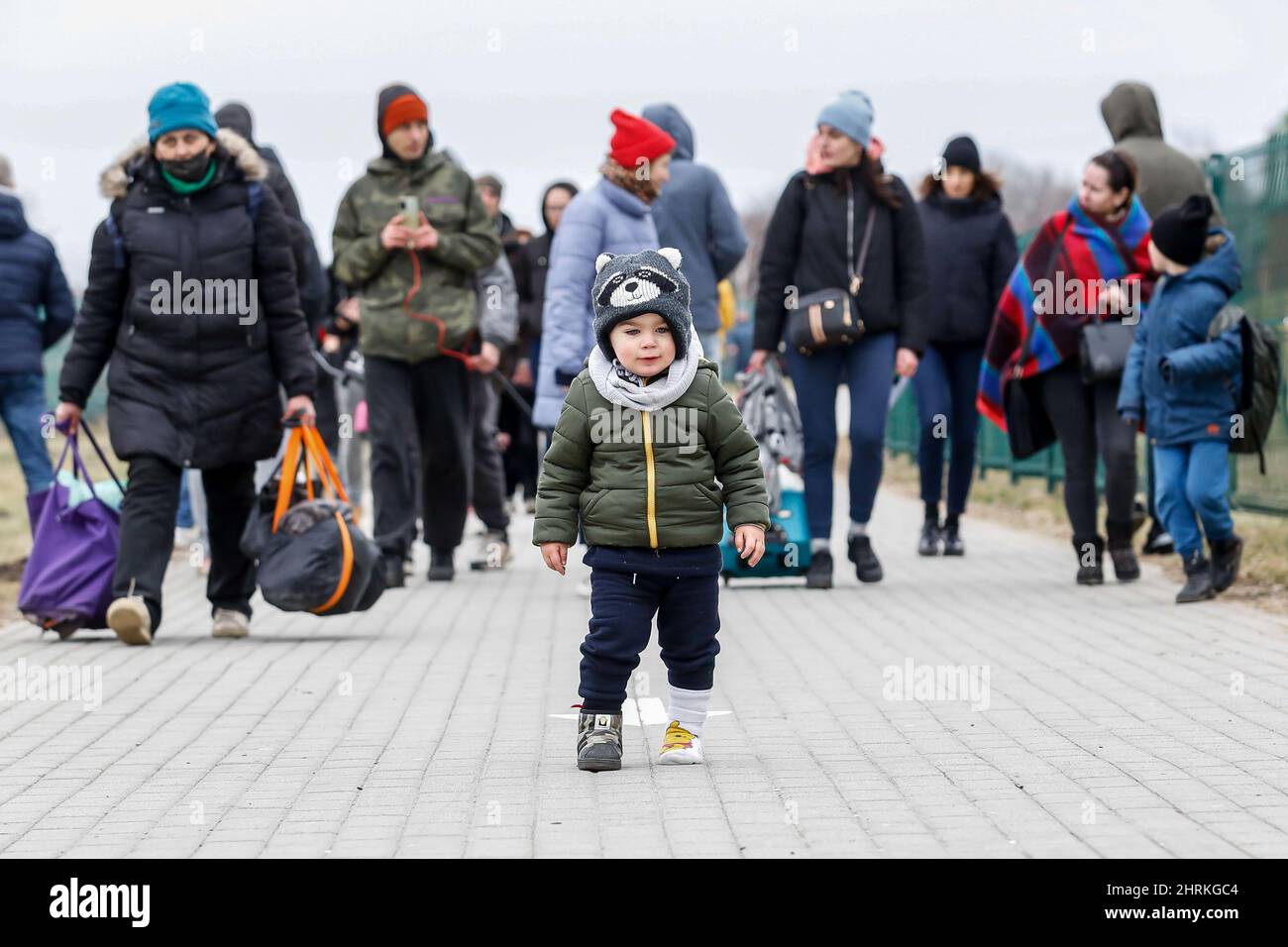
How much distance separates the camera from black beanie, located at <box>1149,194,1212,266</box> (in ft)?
33.6

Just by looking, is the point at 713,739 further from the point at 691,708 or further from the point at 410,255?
the point at 410,255

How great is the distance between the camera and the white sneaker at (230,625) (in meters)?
10.0

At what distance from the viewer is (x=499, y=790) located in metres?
6.18

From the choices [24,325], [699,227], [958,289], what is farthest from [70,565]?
[958,289]

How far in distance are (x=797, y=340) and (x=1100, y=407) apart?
4.84 ft

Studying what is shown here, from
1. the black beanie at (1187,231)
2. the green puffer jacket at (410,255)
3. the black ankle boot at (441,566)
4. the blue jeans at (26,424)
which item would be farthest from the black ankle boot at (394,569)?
the black beanie at (1187,231)

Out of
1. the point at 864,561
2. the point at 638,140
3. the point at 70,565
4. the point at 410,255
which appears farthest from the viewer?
the point at 864,561

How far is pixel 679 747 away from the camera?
6645mm

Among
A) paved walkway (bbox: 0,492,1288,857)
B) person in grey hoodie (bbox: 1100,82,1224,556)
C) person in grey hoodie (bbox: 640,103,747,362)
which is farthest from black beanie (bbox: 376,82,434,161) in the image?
person in grey hoodie (bbox: 1100,82,1224,556)

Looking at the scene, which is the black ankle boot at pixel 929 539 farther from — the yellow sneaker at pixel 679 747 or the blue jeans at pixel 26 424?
the yellow sneaker at pixel 679 747

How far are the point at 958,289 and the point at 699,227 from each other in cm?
216

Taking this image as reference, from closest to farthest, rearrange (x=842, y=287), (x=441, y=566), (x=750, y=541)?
(x=750, y=541), (x=842, y=287), (x=441, y=566)

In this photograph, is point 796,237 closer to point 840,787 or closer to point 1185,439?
point 1185,439
